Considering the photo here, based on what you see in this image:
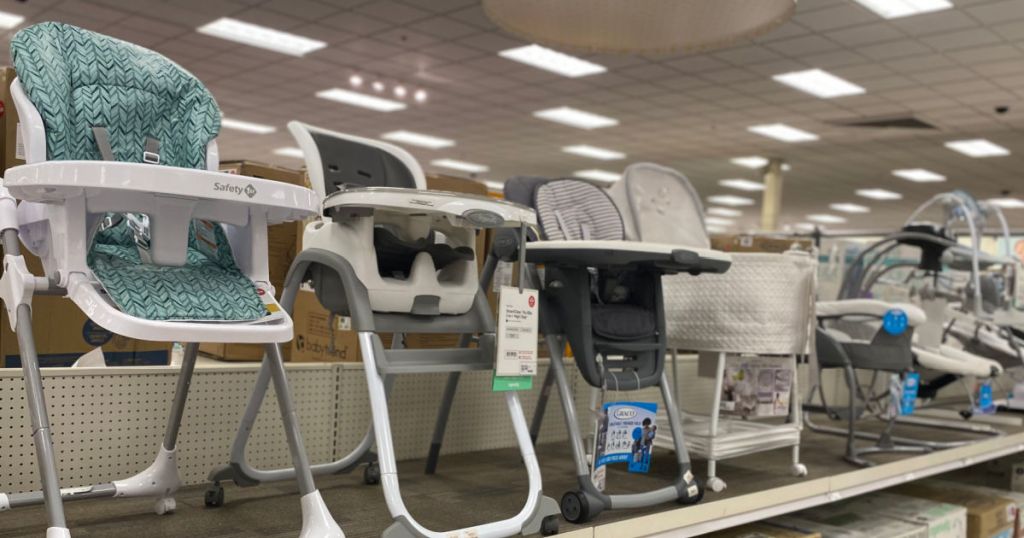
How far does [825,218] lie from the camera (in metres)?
21.8

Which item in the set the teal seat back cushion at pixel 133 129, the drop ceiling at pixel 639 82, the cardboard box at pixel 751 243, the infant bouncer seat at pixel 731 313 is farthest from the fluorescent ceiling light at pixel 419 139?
the teal seat back cushion at pixel 133 129

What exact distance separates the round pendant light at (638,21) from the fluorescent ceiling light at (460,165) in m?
11.3

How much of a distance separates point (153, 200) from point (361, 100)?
9580 mm

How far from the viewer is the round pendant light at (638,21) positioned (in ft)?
11.7

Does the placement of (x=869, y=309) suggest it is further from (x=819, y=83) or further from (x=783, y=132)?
(x=783, y=132)

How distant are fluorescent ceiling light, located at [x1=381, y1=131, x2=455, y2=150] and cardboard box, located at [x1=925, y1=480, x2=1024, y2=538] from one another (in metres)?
9.63

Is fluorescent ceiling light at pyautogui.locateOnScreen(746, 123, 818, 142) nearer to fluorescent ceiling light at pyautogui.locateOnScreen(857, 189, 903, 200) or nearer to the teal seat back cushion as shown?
fluorescent ceiling light at pyautogui.locateOnScreen(857, 189, 903, 200)

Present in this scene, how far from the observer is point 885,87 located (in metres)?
8.95

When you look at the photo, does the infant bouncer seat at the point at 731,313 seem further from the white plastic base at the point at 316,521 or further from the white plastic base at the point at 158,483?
the white plastic base at the point at 158,483

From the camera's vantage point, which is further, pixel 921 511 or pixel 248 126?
pixel 248 126

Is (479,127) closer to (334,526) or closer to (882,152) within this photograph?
(882,152)

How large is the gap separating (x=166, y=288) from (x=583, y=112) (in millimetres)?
9757

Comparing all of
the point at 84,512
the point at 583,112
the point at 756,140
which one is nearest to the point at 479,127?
the point at 583,112

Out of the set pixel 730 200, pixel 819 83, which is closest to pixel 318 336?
pixel 819 83
